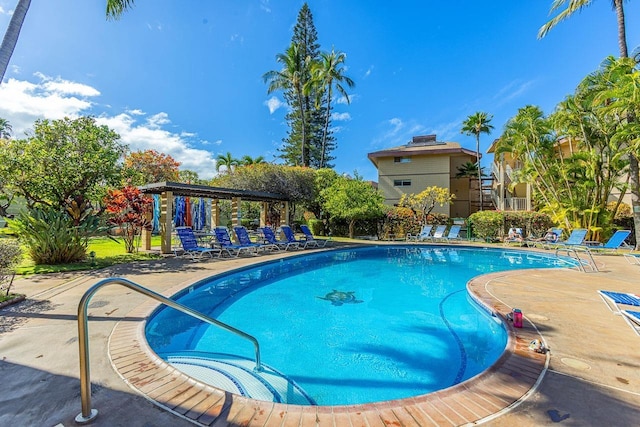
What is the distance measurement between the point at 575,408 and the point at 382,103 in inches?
1327

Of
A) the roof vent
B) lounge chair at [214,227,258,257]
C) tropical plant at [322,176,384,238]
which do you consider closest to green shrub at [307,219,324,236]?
tropical plant at [322,176,384,238]

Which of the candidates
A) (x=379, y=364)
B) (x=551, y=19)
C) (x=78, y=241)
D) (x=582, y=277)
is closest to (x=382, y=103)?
(x=551, y=19)

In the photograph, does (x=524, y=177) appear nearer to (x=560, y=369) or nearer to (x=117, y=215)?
(x=560, y=369)

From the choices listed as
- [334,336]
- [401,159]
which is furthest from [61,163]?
[401,159]

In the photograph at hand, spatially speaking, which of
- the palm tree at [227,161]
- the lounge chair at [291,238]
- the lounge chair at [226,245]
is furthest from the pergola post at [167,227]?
the palm tree at [227,161]

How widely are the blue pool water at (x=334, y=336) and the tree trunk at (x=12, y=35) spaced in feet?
19.5

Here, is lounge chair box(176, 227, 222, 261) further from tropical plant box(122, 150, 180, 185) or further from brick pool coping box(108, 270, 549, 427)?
tropical plant box(122, 150, 180, 185)

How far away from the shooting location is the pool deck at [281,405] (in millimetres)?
2465

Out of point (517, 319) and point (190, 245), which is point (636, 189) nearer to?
point (517, 319)

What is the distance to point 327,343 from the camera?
17.2 ft

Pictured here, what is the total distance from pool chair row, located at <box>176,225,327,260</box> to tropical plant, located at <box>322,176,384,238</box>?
3.47 m

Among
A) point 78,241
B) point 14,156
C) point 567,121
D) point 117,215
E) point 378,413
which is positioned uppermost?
point 567,121

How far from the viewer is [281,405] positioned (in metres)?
2.71

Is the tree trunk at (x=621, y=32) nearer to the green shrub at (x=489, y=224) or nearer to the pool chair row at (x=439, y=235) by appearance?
the green shrub at (x=489, y=224)
